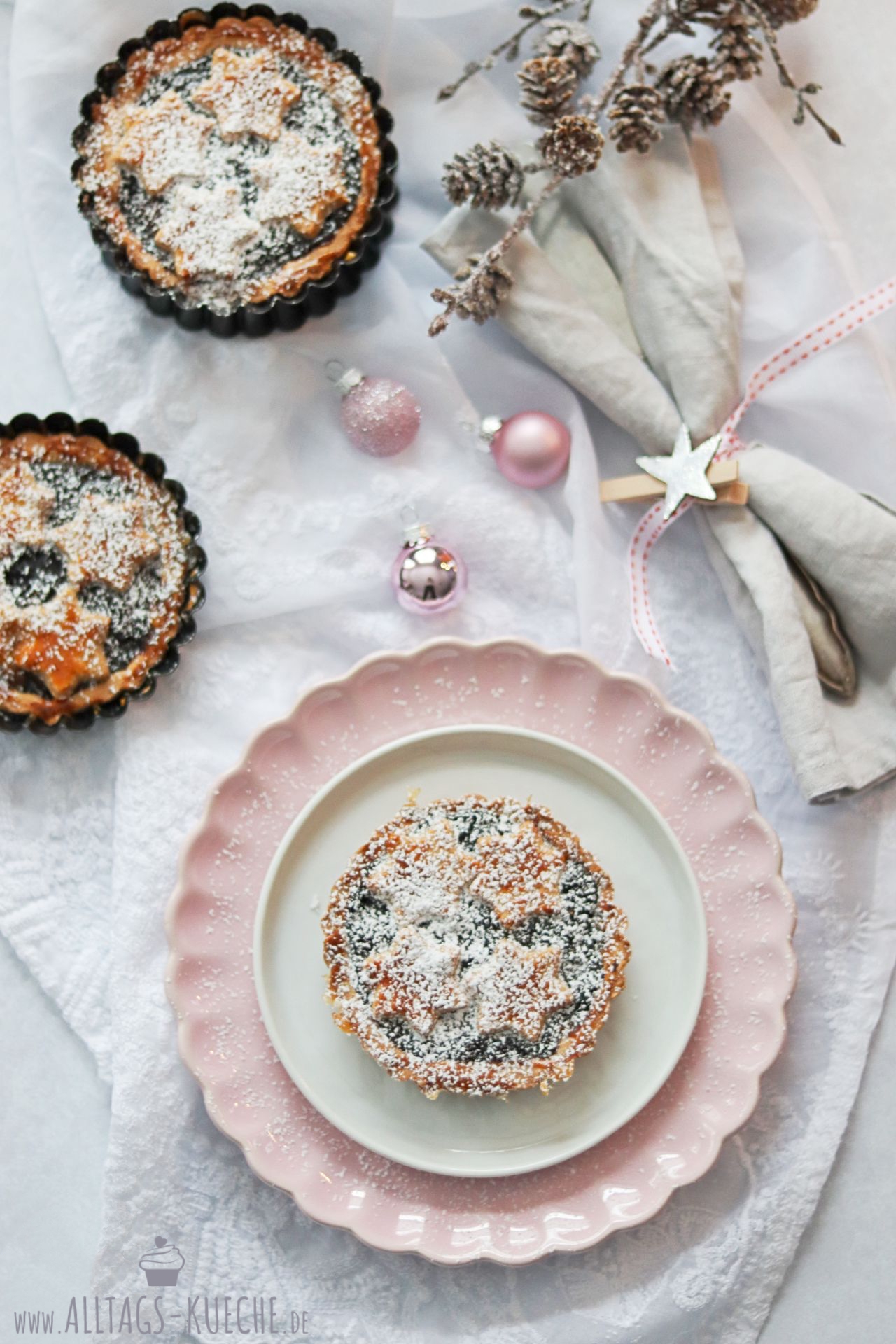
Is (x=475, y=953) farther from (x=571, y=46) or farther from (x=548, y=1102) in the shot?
(x=571, y=46)

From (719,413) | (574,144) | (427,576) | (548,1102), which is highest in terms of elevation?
(574,144)

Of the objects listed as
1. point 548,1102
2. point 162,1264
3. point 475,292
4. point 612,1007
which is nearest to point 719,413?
point 475,292

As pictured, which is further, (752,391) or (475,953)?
(752,391)

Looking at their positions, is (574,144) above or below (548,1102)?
above

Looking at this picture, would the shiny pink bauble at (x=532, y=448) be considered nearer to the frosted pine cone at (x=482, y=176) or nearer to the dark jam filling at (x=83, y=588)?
the frosted pine cone at (x=482, y=176)

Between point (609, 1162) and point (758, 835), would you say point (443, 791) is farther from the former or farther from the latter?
point (609, 1162)

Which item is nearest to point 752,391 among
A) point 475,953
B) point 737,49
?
point 737,49
